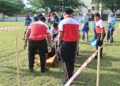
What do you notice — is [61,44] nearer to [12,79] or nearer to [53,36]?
[12,79]

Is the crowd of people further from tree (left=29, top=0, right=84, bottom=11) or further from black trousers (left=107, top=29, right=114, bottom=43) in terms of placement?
tree (left=29, top=0, right=84, bottom=11)

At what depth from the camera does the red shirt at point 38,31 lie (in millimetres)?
10211

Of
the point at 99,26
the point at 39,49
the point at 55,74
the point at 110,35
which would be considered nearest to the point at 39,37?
the point at 39,49

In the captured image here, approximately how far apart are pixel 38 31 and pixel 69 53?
153 centimetres

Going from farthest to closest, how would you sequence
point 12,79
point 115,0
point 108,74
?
point 115,0 → point 108,74 → point 12,79

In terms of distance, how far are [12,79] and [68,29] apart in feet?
7.76

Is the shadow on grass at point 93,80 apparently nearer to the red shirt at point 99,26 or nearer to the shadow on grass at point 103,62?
the shadow on grass at point 103,62

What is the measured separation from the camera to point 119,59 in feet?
44.8

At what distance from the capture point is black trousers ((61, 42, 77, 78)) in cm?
917

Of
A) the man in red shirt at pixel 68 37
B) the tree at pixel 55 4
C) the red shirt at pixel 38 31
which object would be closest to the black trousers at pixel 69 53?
the man in red shirt at pixel 68 37

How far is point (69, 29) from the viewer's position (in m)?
9.00

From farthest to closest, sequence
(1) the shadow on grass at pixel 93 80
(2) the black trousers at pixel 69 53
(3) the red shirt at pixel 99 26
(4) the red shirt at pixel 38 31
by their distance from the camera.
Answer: (3) the red shirt at pixel 99 26
(4) the red shirt at pixel 38 31
(1) the shadow on grass at pixel 93 80
(2) the black trousers at pixel 69 53

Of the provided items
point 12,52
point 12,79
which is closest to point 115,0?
point 12,52

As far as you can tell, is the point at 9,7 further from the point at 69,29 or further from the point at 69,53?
the point at 69,29
